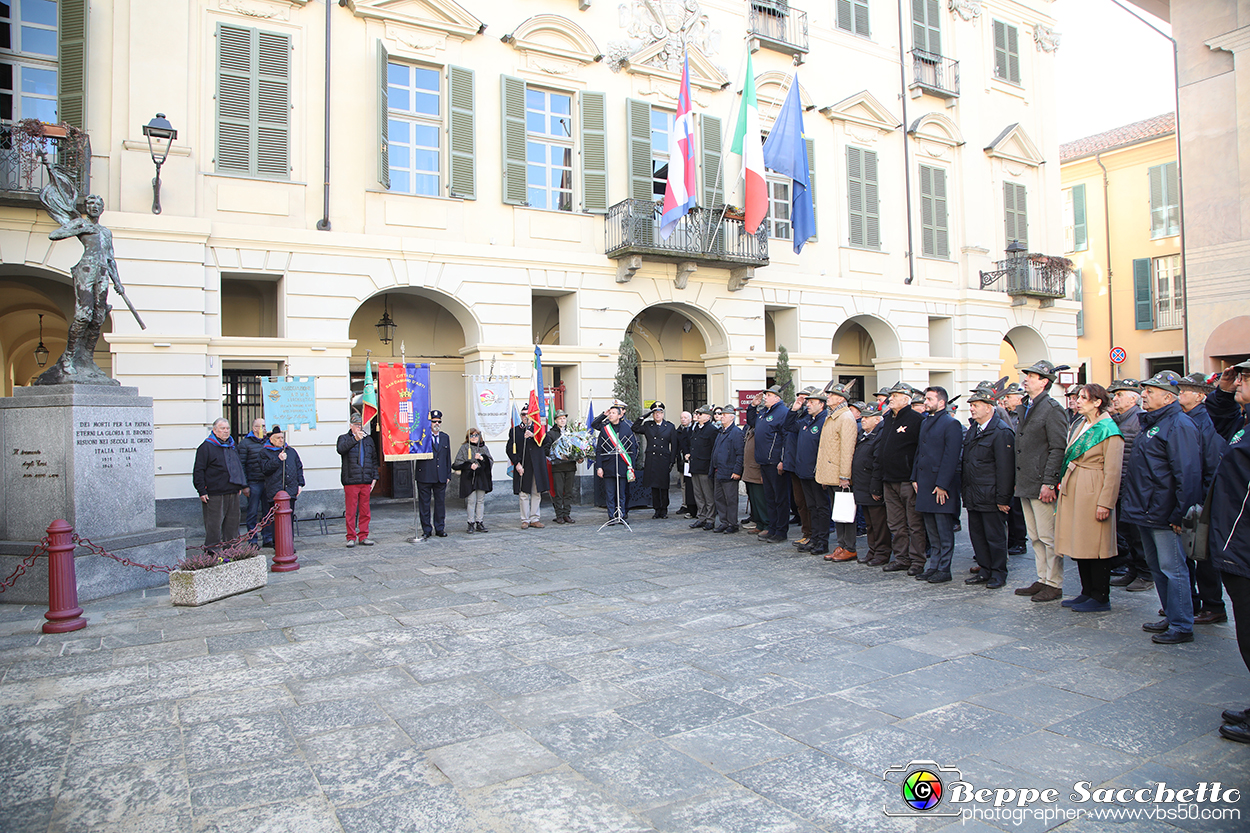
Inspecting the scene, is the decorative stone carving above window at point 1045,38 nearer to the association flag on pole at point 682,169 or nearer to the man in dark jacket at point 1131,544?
the association flag on pole at point 682,169

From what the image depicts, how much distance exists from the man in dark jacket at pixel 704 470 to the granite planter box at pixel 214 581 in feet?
21.0

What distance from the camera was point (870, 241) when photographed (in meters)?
19.7

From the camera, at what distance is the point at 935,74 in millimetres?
20859

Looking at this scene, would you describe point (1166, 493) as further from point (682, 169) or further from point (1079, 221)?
point (1079, 221)

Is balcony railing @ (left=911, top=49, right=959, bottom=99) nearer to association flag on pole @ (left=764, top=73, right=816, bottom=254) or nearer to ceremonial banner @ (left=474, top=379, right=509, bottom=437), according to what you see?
association flag on pole @ (left=764, top=73, right=816, bottom=254)

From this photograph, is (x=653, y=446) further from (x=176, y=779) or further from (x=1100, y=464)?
(x=176, y=779)

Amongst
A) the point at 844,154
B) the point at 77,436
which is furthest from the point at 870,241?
the point at 77,436

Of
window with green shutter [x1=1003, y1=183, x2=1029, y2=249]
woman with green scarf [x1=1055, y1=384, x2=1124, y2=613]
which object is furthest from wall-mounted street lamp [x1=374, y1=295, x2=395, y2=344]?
window with green shutter [x1=1003, y1=183, x2=1029, y2=249]

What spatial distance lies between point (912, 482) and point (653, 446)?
5741mm

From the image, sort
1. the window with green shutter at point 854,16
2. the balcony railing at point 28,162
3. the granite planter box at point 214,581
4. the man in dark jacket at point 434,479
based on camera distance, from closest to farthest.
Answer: the granite planter box at point 214,581, the balcony railing at point 28,162, the man in dark jacket at point 434,479, the window with green shutter at point 854,16

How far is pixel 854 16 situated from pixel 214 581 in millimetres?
19551

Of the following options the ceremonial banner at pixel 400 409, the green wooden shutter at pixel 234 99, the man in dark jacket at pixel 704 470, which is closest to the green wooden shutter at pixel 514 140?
the ceremonial banner at pixel 400 409

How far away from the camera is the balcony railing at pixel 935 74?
20.4m

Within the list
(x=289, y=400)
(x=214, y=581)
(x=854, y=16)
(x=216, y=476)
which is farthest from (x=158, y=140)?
(x=854, y=16)
